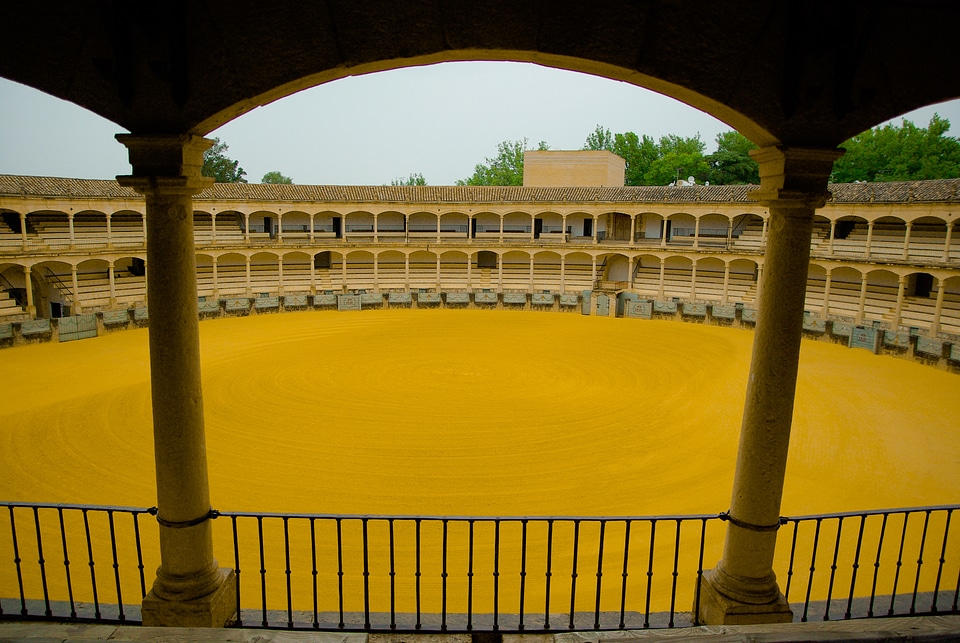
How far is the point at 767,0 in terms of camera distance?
11.7 feet

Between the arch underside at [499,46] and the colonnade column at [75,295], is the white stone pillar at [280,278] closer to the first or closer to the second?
the colonnade column at [75,295]

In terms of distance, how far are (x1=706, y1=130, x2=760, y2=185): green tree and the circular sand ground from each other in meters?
31.3

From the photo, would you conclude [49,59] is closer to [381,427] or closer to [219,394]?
[381,427]

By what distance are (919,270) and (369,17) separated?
86.3ft

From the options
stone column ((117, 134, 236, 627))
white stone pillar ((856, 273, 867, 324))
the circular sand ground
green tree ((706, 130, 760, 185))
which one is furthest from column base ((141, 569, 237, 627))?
green tree ((706, 130, 760, 185))

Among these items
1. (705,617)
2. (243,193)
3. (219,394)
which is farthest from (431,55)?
(243,193)

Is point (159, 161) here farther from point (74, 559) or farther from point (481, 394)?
point (481, 394)

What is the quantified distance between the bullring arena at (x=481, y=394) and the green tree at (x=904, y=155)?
1570 cm

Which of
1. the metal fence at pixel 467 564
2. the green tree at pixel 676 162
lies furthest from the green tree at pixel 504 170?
the metal fence at pixel 467 564

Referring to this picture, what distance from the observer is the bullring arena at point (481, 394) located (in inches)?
278

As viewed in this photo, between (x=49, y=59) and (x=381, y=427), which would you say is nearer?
(x=49, y=59)

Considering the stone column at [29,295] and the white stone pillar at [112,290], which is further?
the white stone pillar at [112,290]

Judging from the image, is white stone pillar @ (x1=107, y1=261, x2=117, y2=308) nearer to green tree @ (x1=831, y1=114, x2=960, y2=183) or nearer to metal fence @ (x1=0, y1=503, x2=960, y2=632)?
metal fence @ (x1=0, y1=503, x2=960, y2=632)

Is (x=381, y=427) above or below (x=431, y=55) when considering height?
below
